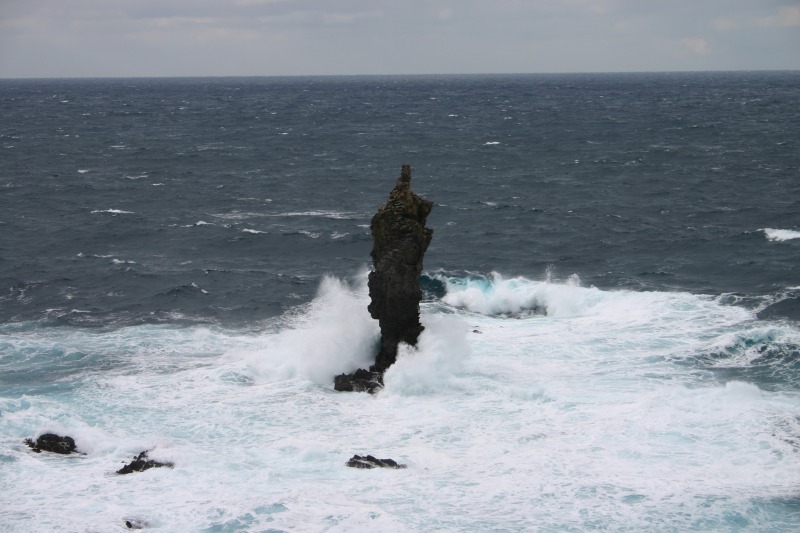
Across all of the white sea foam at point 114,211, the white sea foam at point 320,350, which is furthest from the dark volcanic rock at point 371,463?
the white sea foam at point 114,211

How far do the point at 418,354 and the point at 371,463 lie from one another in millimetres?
10068

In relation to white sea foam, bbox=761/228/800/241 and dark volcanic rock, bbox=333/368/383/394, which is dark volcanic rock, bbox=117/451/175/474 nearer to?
dark volcanic rock, bbox=333/368/383/394

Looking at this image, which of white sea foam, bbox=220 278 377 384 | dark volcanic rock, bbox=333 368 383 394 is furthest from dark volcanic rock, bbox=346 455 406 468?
white sea foam, bbox=220 278 377 384

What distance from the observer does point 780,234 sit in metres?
69.4

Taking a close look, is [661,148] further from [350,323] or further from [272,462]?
[272,462]

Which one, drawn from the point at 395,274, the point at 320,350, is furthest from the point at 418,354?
the point at 320,350

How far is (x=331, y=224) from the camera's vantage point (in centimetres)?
7712

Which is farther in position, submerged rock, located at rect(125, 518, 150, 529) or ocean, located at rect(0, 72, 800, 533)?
ocean, located at rect(0, 72, 800, 533)

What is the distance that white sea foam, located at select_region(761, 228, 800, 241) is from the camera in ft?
224

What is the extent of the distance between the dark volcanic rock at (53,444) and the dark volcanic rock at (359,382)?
469 inches

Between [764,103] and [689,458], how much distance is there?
18246 cm

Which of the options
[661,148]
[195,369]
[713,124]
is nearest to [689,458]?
[195,369]

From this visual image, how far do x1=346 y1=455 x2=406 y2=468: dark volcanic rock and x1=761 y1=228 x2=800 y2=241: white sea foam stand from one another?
45508 mm

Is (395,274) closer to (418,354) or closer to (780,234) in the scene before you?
(418,354)
